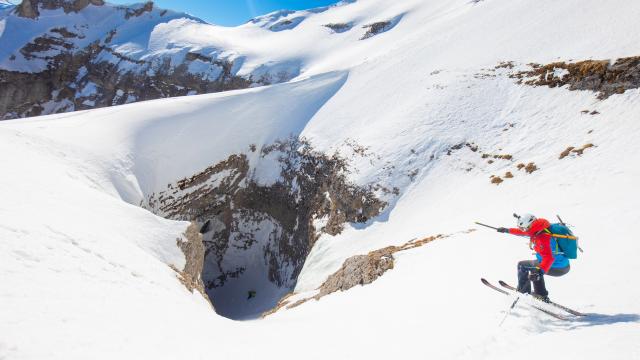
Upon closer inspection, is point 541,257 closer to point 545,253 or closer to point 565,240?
point 545,253

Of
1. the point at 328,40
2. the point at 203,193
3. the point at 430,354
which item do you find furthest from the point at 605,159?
the point at 328,40

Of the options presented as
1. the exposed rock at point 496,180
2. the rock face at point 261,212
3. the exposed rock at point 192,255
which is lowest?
the rock face at point 261,212

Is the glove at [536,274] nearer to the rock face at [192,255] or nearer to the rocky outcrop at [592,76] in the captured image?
the rock face at [192,255]

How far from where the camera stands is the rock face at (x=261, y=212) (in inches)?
1017

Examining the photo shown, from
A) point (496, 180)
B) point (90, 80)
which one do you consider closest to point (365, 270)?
point (496, 180)

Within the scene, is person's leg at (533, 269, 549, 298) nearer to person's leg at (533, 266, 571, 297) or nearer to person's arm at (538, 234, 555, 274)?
person's leg at (533, 266, 571, 297)

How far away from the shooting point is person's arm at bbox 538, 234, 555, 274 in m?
7.09

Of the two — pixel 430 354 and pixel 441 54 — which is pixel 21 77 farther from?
pixel 430 354

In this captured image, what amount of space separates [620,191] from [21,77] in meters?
89.4

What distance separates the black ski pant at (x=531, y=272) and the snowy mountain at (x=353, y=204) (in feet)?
1.46

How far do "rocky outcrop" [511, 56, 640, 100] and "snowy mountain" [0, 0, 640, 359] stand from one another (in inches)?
4.7

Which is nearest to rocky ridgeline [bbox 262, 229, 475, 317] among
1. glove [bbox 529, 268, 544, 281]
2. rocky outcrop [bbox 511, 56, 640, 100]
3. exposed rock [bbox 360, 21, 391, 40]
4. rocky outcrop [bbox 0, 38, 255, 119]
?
glove [bbox 529, 268, 544, 281]

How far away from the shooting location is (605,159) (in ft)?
55.1

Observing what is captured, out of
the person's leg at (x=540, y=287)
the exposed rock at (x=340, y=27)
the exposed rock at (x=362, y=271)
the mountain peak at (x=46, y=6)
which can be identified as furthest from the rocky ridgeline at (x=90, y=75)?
the person's leg at (x=540, y=287)
